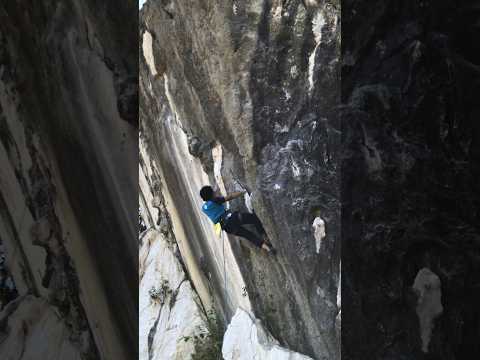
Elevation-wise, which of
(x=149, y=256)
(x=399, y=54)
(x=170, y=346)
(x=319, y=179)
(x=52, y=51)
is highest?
(x=52, y=51)

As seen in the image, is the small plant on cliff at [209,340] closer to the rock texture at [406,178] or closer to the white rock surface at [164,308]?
the white rock surface at [164,308]

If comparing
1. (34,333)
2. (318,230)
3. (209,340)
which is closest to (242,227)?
(318,230)

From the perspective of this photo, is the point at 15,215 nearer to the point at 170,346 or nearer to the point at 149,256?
the point at 149,256

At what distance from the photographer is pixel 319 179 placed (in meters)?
2.62

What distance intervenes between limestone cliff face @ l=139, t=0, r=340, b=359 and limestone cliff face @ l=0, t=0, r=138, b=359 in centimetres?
36

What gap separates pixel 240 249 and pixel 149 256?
2.28ft

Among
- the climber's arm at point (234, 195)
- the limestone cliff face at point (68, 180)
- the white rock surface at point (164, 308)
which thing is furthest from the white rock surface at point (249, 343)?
the limestone cliff face at point (68, 180)

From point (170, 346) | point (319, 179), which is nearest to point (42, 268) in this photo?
point (170, 346)

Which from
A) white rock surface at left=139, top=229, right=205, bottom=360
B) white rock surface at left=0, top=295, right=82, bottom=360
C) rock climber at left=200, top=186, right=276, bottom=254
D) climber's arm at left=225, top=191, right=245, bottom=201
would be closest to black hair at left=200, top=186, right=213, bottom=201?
rock climber at left=200, top=186, right=276, bottom=254

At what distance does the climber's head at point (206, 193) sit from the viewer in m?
3.05

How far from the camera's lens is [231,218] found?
298cm

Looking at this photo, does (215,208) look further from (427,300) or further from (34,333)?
(34,333)

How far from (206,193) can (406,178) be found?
0.94m

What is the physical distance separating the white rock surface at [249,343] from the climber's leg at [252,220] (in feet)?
1.33
